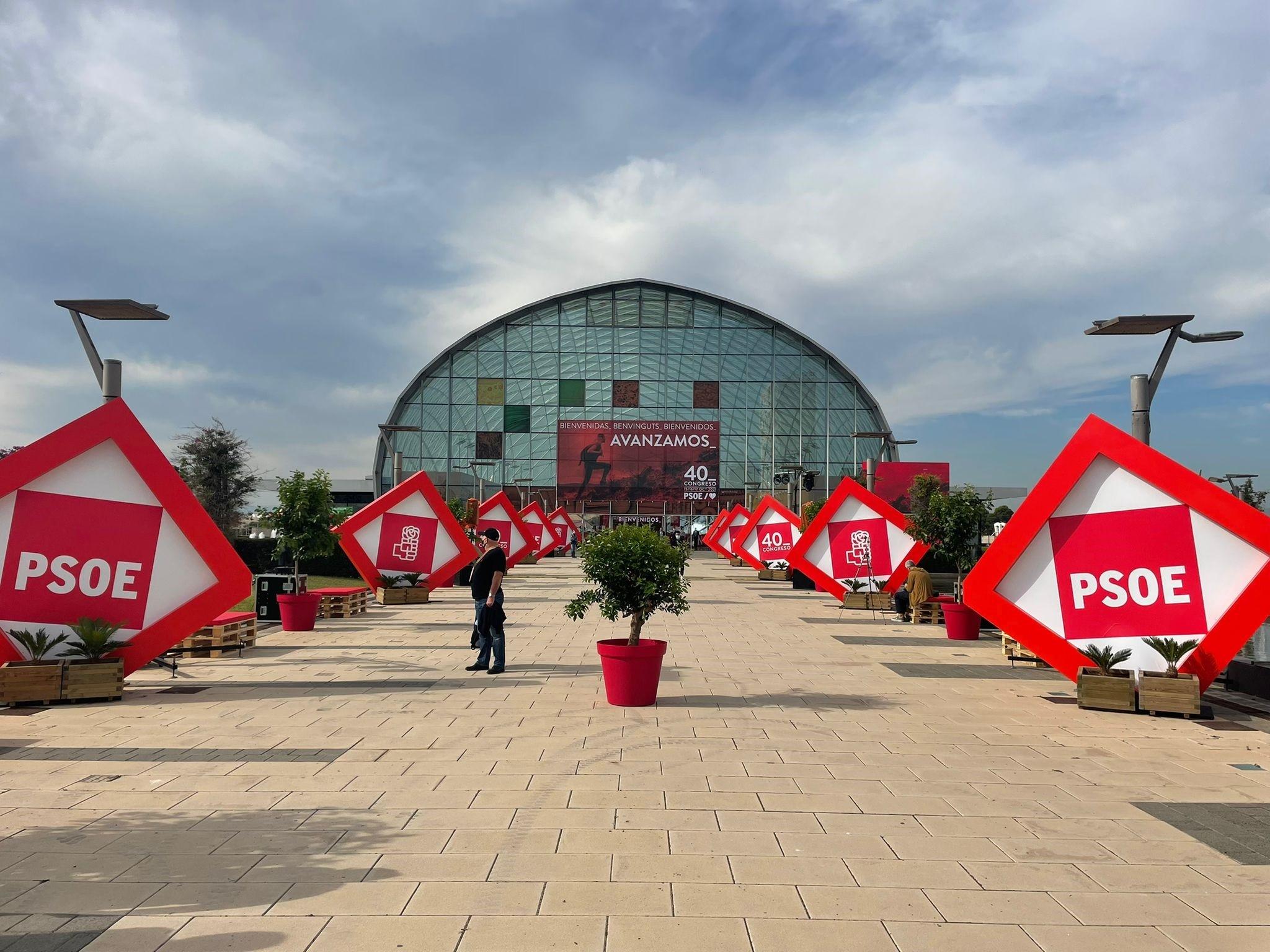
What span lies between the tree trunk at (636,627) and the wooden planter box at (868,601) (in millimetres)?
10857

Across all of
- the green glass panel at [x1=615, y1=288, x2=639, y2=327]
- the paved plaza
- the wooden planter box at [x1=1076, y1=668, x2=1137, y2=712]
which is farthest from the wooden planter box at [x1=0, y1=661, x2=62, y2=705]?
the green glass panel at [x1=615, y1=288, x2=639, y2=327]

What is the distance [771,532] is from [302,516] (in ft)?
62.3

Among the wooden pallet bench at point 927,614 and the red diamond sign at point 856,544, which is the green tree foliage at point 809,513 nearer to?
the red diamond sign at point 856,544

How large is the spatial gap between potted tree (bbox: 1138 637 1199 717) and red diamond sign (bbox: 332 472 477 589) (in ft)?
46.5

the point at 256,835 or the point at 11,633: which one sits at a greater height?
the point at 11,633

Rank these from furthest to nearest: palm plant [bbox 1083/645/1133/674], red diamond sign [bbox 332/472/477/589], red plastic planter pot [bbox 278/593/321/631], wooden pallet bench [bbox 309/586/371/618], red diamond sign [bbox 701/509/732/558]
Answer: red diamond sign [bbox 701/509/732/558]
red diamond sign [bbox 332/472/477/589]
wooden pallet bench [bbox 309/586/371/618]
red plastic planter pot [bbox 278/593/321/631]
palm plant [bbox 1083/645/1133/674]

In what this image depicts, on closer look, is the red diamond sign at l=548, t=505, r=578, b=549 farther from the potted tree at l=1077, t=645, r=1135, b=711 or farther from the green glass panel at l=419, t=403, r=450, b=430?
the potted tree at l=1077, t=645, r=1135, b=711

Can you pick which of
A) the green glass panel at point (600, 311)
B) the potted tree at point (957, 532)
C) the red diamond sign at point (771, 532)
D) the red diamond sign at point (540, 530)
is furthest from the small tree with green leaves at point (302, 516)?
the green glass panel at point (600, 311)

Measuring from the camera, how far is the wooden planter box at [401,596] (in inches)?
763

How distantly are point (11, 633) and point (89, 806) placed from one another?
4246mm

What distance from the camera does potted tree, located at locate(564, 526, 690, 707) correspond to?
8188 mm

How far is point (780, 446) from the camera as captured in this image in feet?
186

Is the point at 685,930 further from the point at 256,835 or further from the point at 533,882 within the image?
the point at 256,835

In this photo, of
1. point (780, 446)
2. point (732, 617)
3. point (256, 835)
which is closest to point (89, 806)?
point (256, 835)
